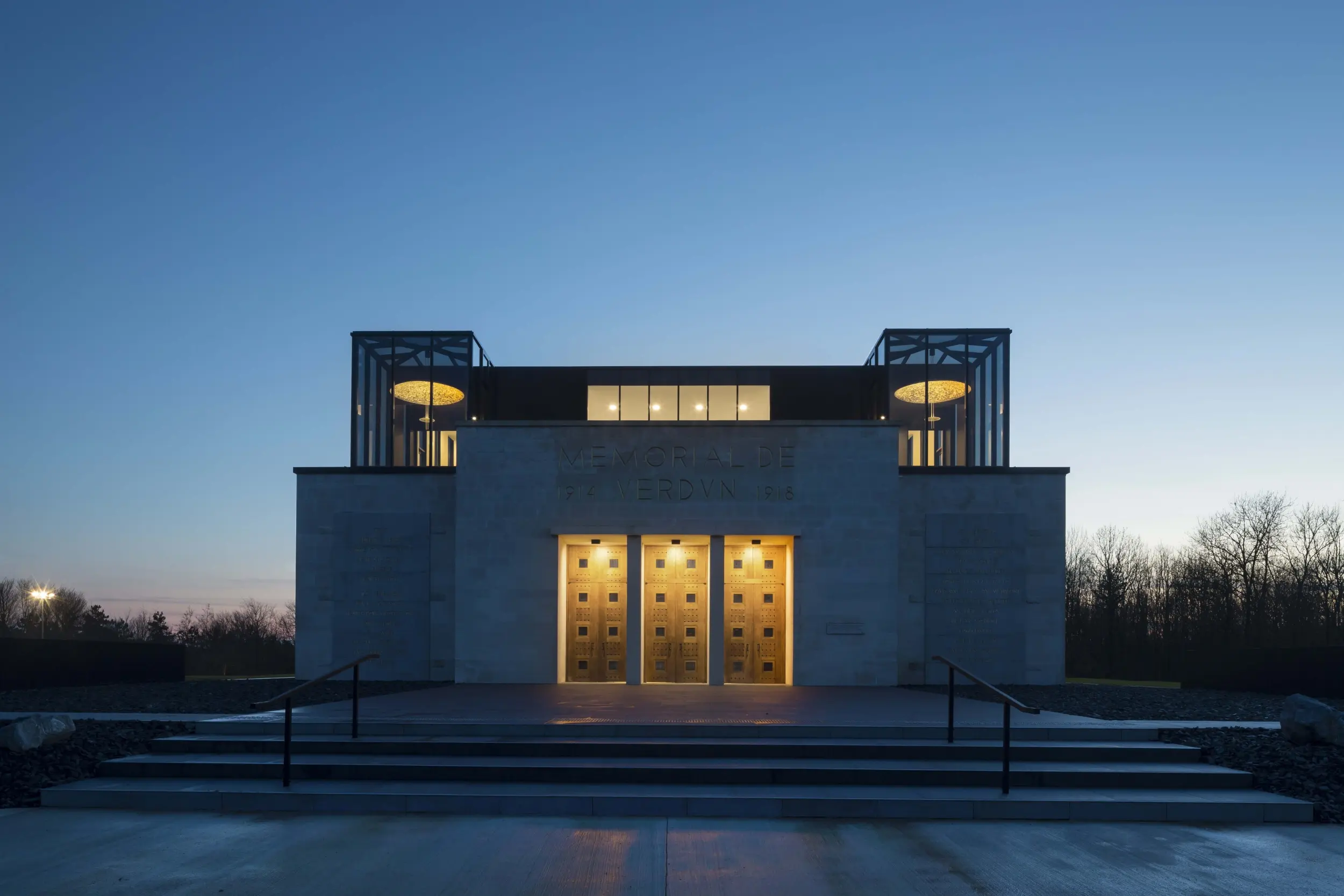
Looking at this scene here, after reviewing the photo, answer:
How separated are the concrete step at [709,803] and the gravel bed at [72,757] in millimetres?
465

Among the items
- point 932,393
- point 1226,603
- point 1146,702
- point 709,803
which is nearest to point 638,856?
point 709,803

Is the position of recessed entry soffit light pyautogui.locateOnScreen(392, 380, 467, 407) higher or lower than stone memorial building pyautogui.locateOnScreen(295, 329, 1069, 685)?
higher

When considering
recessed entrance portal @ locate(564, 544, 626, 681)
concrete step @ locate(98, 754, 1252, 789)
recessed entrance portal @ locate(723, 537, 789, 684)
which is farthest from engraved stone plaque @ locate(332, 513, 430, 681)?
concrete step @ locate(98, 754, 1252, 789)

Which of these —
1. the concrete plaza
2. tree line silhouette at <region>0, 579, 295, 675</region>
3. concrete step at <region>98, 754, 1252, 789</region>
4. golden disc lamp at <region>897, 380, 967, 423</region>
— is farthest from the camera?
tree line silhouette at <region>0, 579, 295, 675</region>

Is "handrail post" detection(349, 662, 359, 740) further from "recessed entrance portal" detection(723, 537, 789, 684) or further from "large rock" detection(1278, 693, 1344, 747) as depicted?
"large rock" detection(1278, 693, 1344, 747)

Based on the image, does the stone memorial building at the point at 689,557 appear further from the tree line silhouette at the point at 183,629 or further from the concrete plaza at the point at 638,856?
the tree line silhouette at the point at 183,629

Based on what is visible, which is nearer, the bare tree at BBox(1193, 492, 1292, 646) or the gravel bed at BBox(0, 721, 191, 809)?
the gravel bed at BBox(0, 721, 191, 809)

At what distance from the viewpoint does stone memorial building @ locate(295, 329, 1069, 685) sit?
766 inches

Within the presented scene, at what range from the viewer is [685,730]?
1060 centimetres

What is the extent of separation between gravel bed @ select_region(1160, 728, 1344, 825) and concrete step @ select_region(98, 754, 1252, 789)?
14.4 inches

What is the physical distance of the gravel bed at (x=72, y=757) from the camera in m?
8.91

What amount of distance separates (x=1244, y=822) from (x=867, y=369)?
18.8 meters

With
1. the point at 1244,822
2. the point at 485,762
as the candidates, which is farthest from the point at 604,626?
the point at 1244,822

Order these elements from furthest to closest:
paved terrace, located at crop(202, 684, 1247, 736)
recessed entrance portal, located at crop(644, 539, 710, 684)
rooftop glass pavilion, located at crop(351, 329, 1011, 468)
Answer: rooftop glass pavilion, located at crop(351, 329, 1011, 468) < recessed entrance portal, located at crop(644, 539, 710, 684) < paved terrace, located at crop(202, 684, 1247, 736)
